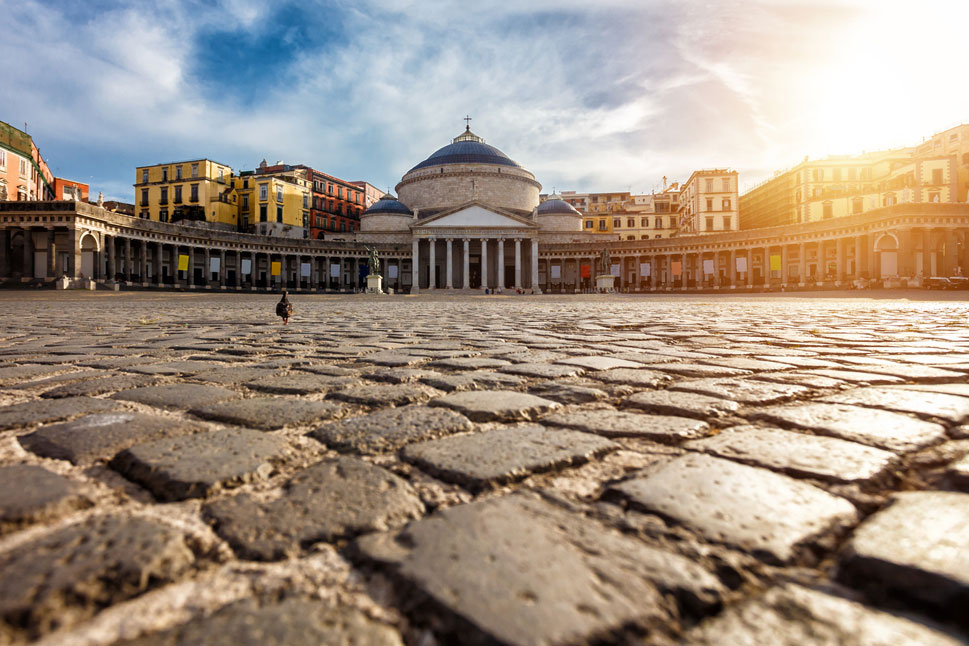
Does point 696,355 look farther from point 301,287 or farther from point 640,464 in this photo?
point 301,287

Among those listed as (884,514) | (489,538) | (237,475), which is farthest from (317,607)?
(884,514)

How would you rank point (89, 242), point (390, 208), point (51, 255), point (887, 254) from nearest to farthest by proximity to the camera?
1. point (51, 255)
2. point (89, 242)
3. point (887, 254)
4. point (390, 208)

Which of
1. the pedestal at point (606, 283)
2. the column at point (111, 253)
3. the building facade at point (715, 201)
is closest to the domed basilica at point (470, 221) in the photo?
the pedestal at point (606, 283)

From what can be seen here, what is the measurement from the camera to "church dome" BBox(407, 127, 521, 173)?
175 feet

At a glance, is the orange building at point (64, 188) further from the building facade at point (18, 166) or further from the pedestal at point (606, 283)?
the pedestal at point (606, 283)

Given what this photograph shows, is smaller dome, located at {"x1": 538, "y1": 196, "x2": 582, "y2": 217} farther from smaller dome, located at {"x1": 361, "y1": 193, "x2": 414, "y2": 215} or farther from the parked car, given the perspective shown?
the parked car

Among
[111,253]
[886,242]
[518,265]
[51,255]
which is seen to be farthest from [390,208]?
[886,242]

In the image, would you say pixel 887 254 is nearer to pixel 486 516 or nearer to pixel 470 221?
pixel 470 221

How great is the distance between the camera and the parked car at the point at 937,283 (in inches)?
1110

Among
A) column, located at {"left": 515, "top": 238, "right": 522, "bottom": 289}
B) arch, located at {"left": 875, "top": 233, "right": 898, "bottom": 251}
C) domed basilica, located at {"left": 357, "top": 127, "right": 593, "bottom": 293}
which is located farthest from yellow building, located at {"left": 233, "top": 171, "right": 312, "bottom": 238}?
arch, located at {"left": 875, "top": 233, "right": 898, "bottom": 251}

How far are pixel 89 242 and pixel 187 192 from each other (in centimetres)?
2036

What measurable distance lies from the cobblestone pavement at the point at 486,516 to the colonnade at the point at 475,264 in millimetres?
42478

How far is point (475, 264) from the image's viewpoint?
4953 centimetres

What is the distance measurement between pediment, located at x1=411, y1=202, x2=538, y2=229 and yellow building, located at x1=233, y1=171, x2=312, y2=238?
646 inches
